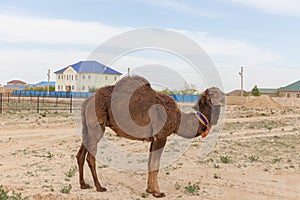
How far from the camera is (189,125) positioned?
779 centimetres

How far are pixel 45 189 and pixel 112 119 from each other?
72.3 inches

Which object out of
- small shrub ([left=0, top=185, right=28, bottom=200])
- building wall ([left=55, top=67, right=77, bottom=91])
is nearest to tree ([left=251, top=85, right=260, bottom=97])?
building wall ([left=55, top=67, right=77, bottom=91])

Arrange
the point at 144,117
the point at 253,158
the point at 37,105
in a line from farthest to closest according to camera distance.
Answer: the point at 37,105 → the point at 253,158 → the point at 144,117

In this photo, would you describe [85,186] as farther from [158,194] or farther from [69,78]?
[69,78]

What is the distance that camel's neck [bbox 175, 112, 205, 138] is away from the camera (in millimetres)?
7789

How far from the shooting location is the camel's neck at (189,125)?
7789mm

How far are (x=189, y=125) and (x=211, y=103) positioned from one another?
2.00ft

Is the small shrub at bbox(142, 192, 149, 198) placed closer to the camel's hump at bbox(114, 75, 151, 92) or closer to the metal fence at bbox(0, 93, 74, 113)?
the camel's hump at bbox(114, 75, 151, 92)

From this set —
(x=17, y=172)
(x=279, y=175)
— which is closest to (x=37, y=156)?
(x=17, y=172)

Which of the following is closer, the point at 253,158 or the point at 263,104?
the point at 253,158

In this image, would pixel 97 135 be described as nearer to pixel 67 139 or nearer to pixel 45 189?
pixel 45 189

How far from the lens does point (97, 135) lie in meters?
7.68

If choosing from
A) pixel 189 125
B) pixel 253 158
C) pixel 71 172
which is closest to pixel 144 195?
pixel 189 125

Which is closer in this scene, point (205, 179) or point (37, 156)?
point (205, 179)
